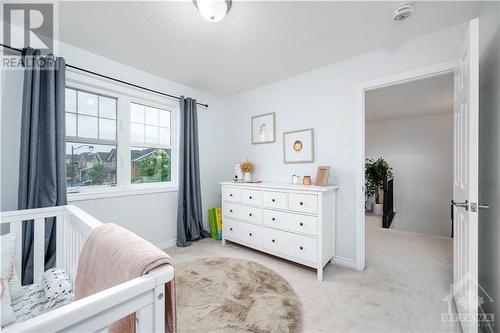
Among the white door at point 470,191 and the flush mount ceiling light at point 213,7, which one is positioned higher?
the flush mount ceiling light at point 213,7

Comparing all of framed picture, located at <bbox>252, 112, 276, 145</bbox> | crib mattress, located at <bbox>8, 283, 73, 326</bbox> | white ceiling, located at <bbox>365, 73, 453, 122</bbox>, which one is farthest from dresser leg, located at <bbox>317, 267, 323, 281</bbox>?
white ceiling, located at <bbox>365, 73, 453, 122</bbox>

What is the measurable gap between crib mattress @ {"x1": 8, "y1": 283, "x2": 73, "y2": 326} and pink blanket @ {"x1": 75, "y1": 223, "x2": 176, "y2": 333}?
382 millimetres

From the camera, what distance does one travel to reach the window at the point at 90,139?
221 cm

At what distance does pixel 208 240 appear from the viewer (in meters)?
3.15

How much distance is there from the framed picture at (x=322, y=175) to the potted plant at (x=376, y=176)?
302 cm

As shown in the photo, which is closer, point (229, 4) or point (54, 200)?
point (229, 4)

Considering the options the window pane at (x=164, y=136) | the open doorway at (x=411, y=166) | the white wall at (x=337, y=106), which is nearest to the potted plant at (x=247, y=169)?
the white wall at (x=337, y=106)

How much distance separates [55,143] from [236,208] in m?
2.02

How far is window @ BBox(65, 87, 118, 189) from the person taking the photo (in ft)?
7.26

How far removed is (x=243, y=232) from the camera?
275 centimetres

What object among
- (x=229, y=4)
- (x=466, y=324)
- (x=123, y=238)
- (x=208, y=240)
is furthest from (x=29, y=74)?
(x=466, y=324)

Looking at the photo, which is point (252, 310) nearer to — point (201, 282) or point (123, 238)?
point (201, 282)

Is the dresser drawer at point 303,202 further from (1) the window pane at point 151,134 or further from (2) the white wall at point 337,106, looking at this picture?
(1) the window pane at point 151,134

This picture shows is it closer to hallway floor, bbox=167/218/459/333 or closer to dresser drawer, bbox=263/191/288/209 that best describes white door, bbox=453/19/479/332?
hallway floor, bbox=167/218/459/333
